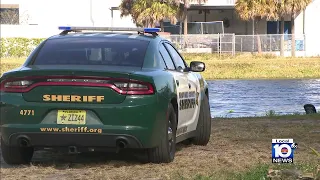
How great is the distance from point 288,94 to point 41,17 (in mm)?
39948

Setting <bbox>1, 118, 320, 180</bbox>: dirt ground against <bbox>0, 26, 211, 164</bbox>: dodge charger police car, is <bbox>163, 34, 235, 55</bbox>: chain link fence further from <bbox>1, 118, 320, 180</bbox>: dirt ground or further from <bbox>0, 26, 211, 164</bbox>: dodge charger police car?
<bbox>0, 26, 211, 164</bbox>: dodge charger police car

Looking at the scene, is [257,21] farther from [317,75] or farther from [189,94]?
[189,94]

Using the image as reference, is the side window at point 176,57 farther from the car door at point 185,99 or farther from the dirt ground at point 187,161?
the dirt ground at point 187,161

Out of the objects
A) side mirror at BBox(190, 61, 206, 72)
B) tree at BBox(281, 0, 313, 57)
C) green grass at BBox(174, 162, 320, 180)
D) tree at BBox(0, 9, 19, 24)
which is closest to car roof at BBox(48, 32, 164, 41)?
side mirror at BBox(190, 61, 206, 72)

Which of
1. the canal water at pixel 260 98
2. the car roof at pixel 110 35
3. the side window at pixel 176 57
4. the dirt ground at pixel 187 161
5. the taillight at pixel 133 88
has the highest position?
the car roof at pixel 110 35

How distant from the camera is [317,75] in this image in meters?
40.8

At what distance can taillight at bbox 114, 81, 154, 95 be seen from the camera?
8.66 meters

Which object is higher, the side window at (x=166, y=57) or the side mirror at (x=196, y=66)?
the side window at (x=166, y=57)

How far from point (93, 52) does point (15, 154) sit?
1.43 meters

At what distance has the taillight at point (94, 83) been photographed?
866cm

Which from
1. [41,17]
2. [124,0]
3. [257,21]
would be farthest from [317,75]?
[41,17]

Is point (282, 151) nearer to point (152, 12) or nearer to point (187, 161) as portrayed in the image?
point (187, 161)

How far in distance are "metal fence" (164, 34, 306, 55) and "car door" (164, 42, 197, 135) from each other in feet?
127

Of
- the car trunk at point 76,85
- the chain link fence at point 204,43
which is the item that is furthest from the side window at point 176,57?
the chain link fence at point 204,43
